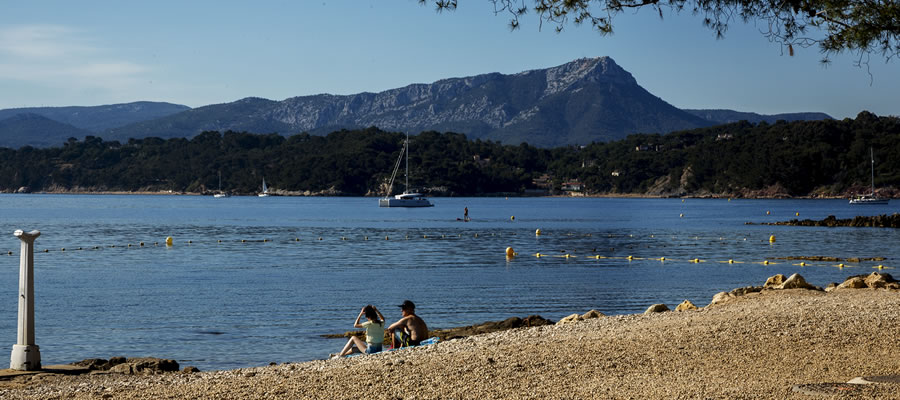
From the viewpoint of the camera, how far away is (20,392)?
1245cm

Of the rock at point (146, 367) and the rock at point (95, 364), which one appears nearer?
the rock at point (146, 367)

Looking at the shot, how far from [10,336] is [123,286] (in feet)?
40.4

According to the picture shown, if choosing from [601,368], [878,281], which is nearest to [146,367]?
[601,368]

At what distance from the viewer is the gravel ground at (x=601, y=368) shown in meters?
10.4

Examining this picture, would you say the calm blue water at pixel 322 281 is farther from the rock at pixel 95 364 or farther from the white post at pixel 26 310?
the white post at pixel 26 310

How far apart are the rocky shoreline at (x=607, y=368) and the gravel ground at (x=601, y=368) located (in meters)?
0.02

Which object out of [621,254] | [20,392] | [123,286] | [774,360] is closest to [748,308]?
[774,360]

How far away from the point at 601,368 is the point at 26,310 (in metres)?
8.21

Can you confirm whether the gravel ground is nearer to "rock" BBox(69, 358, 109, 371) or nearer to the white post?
the white post

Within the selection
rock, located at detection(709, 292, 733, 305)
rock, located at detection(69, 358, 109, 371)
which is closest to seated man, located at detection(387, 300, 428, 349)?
rock, located at detection(69, 358, 109, 371)

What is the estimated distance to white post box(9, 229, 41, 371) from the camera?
13578 millimetres

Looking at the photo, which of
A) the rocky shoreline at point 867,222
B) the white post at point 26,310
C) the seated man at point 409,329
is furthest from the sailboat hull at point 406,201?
the white post at point 26,310

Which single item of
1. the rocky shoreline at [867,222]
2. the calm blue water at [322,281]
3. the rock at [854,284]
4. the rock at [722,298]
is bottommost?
the calm blue water at [322,281]

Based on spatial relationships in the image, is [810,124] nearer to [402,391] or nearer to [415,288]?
[415,288]
